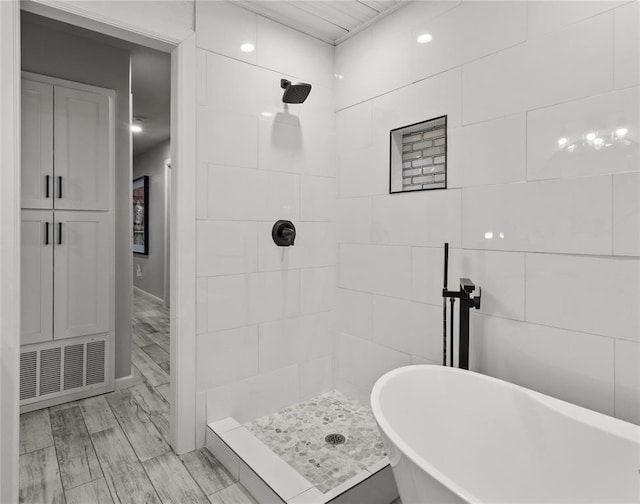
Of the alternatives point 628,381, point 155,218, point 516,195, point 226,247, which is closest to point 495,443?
point 628,381

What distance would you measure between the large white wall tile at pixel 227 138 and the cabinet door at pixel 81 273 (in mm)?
1247

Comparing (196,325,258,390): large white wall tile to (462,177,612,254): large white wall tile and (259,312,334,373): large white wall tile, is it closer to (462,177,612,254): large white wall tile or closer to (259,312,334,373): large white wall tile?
(259,312,334,373): large white wall tile

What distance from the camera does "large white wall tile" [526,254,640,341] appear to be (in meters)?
1.41

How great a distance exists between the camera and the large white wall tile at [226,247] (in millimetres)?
2088

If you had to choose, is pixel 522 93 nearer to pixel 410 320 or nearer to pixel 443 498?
pixel 410 320

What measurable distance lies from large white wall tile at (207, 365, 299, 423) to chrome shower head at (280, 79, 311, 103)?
167 cm

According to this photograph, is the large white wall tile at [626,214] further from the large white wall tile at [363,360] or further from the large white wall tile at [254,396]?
the large white wall tile at [254,396]

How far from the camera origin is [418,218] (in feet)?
7.02

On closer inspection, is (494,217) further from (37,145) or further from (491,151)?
(37,145)

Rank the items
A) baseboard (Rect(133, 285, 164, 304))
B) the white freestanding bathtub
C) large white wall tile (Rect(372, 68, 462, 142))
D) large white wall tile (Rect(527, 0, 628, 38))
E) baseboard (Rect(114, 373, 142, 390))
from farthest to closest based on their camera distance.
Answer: baseboard (Rect(133, 285, 164, 304))
baseboard (Rect(114, 373, 142, 390))
large white wall tile (Rect(372, 68, 462, 142))
large white wall tile (Rect(527, 0, 628, 38))
the white freestanding bathtub

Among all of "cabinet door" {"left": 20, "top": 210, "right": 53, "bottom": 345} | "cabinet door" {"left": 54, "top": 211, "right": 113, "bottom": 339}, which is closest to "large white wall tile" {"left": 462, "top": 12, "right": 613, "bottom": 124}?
"cabinet door" {"left": 54, "top": 211, "right": 113, "bottom": 339}

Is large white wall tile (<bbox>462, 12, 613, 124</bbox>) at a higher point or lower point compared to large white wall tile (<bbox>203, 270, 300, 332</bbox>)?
higher

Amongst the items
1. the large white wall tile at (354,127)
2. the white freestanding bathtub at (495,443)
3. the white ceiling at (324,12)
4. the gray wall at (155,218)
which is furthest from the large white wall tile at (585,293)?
the gray wall at (155,218)

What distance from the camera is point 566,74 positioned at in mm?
1560
